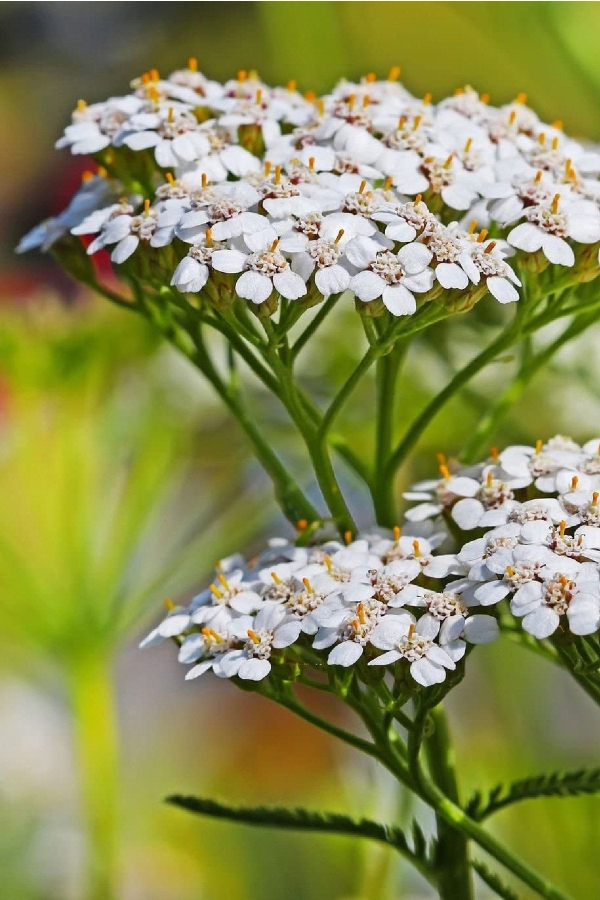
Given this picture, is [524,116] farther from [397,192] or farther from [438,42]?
[438,42]

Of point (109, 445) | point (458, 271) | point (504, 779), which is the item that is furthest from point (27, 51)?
point (458, 271)

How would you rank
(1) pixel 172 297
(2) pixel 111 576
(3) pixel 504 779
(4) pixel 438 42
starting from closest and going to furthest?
(1) pixel 172 297 → (2) pixel 111 576 → (3) pixel 504 779 → (4) pixel 438 42

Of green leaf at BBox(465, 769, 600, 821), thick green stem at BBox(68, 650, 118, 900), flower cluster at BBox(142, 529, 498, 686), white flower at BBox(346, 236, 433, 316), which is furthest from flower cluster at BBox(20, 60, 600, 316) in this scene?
thick green stem at BBox(68, 650, 118, 900)

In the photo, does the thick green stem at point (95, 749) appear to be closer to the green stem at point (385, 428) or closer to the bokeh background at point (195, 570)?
the bokeh background at point (195, 570)

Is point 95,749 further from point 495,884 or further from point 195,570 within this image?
point 495,884

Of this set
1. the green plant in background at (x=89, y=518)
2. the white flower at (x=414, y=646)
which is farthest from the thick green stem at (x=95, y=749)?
the white flower at (x=414, y=646)

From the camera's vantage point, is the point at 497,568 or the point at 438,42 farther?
the point at 438,42

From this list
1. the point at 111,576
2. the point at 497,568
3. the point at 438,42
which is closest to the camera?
A: the point at 497,568
